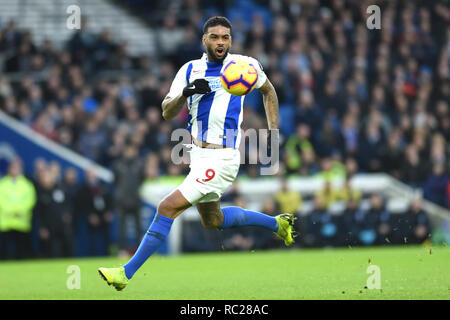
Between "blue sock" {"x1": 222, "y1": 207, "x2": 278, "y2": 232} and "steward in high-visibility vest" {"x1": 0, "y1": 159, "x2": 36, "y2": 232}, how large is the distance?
7461 mm

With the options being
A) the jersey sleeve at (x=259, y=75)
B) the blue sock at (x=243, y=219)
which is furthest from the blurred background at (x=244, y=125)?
the jersey sleeve at (x=259, y=75)

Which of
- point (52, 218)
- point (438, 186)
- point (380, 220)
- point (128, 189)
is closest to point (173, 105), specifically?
point (128, 189)

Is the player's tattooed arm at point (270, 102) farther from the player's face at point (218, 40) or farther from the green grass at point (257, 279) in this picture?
the green grass at point (257, 279)

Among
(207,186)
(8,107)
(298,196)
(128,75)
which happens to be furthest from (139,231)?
(207,186)

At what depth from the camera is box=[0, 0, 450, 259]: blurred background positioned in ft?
50.3

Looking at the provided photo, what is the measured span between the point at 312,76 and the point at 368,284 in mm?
11005

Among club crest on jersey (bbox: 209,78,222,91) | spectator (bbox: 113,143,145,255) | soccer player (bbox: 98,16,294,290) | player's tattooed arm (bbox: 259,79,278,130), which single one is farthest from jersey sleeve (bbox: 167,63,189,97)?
spectator (bbox: 113,143,145,255)

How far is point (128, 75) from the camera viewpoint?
1914 cm

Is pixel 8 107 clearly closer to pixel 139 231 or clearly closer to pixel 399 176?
pixel 139 231

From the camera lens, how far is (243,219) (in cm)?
833

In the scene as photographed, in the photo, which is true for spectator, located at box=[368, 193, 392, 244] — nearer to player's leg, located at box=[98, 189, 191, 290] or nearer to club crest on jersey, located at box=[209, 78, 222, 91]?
club crest on jersey, located at box=[209, 78, 222, 91]

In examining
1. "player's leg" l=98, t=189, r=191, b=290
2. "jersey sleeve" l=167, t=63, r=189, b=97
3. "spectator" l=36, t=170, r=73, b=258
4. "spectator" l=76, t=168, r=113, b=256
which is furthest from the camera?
"spectator" l=76, t=168, r=113, b=256

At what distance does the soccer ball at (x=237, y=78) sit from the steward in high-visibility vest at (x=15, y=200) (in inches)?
325

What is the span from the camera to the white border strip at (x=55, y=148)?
15.9 m
